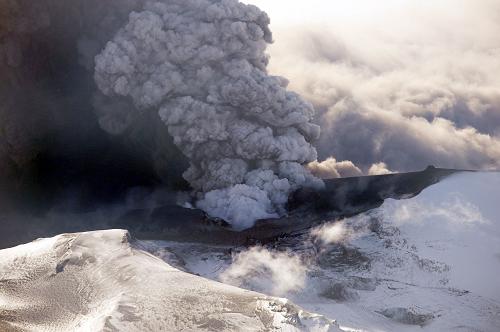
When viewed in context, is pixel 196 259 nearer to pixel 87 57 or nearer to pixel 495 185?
pixel 495 185

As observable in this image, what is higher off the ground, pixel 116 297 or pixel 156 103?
pixel 156 103

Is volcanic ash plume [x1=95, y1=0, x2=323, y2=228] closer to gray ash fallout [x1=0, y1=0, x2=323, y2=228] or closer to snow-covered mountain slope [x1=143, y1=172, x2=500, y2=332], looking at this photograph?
gray ash fallout [x1=0, y1=0, x2=323, y2=228]

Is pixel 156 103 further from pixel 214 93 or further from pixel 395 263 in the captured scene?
pixel 395 263

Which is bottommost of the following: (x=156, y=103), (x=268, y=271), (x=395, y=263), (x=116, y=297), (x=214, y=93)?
(x=116, y=297)

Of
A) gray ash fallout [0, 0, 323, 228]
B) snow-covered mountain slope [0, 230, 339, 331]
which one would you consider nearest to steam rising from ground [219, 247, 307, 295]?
gray ash fallout [0, 0, 323, 228]

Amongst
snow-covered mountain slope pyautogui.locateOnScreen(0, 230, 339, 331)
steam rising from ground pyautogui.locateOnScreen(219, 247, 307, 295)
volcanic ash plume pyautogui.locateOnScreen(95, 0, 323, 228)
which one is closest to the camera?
snow-covered mountain slope pyautogui.locateOnScreen(0, 230, 339, 331)

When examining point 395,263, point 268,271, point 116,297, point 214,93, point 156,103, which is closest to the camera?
point 116,297

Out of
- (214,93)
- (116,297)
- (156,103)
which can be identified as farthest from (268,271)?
(156,103)
